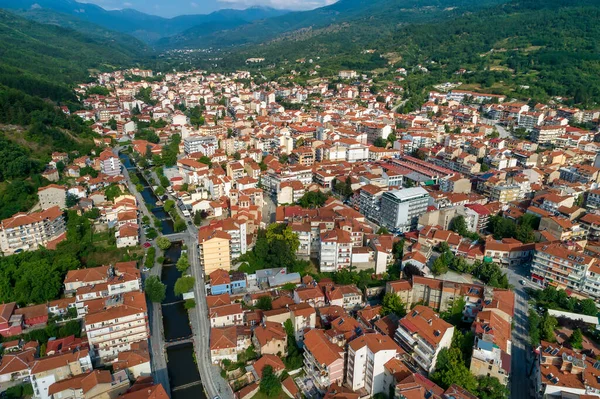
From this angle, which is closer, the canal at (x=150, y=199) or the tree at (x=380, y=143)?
the canal at (x=150, y=199)

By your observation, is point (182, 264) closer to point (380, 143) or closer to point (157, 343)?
point (157, 343)

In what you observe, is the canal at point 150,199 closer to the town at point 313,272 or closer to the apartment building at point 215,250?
the town at point 313,272

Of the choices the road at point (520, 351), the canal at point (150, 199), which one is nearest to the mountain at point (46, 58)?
the canal at point (150, 199)

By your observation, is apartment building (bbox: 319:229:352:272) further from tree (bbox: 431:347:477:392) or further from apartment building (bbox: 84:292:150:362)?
apartment building (bbox: 84:292:150:362)

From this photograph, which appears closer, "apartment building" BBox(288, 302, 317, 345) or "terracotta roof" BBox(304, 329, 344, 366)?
"terracotta roof" BBox(304, 329, 344, 366)

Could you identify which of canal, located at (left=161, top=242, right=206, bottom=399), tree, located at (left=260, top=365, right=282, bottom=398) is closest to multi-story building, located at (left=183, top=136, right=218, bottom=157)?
canal, located at (left=161, top=242, right=206, bottom=399)

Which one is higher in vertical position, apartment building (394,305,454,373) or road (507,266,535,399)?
apartment building (394,305,454,373)

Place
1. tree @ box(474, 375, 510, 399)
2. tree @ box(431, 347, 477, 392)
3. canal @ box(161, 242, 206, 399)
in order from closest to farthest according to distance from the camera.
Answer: tree @ box(474, 375, 510, 399) < tree @ box(431, 347, 477, 392) < canal @ box(161, 242, 206, 399)

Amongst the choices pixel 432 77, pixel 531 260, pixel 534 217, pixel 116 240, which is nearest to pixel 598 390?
pixel 531 260
